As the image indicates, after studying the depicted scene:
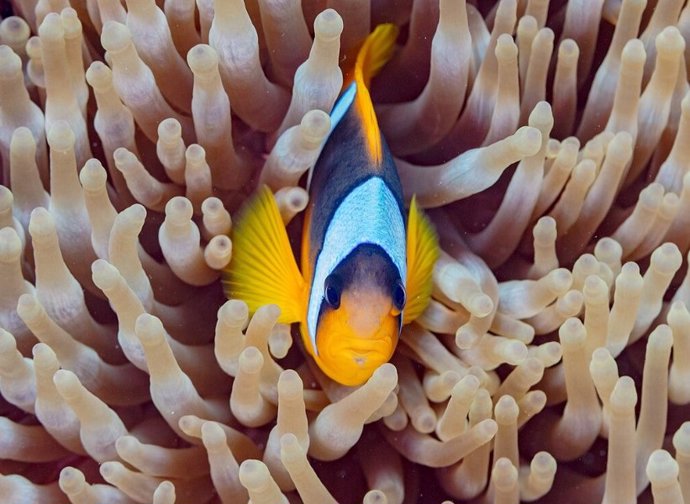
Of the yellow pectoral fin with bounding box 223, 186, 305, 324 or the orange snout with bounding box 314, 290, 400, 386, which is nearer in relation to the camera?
the orange snout with bounding box 314, 290, 400, 386

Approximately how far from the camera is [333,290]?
93 centimetres

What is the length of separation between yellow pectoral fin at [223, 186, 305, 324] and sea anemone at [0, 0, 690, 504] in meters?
0.02

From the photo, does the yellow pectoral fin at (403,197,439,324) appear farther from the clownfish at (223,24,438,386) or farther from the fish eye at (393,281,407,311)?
the fish eye at (393,281,407,311)

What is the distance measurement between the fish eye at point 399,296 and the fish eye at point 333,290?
56 millimetres

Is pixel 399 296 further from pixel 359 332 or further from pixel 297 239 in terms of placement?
pixel 297 239

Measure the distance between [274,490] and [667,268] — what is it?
1.58ft

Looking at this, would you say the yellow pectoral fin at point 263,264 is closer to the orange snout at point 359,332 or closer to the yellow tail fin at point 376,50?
the orange snout at point 359,332

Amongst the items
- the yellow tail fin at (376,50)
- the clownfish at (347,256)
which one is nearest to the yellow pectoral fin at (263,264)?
the clownfish at (347,256)

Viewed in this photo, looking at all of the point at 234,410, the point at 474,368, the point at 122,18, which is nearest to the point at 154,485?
the point at 234,410

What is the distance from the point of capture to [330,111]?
109 cm

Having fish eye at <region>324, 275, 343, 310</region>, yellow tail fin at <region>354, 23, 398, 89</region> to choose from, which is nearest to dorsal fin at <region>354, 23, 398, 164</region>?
yellow tail fin at <region>354, 23, 398, 89</region>

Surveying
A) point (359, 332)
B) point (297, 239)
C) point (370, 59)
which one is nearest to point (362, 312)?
point (359, 332)

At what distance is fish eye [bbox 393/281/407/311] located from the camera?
920 mm

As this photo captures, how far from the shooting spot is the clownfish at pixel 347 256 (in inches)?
36.2
